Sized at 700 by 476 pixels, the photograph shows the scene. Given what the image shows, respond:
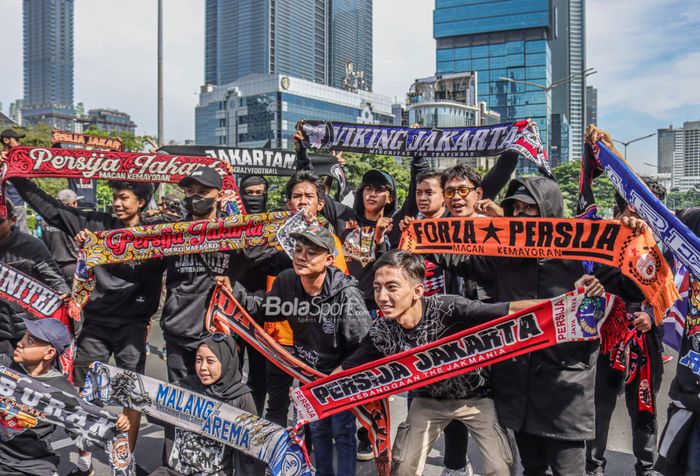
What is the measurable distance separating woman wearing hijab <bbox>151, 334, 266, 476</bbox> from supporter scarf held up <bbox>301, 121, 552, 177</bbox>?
306cm

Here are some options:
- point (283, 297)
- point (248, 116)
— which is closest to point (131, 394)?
point (283, 297)

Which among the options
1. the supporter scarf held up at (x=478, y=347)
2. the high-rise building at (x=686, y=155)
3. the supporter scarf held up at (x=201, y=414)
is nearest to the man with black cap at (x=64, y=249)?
the supporter scarf held up at (x=201, y=414)

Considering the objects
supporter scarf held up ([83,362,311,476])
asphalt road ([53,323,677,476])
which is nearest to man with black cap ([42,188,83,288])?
asphalt road ([53,323,677,476])

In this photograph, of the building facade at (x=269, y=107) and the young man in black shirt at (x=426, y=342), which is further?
the building facade at (x=269, y=107)

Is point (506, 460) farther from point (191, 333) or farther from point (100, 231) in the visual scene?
point (100, 231)

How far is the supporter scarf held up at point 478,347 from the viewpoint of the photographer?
324 cm

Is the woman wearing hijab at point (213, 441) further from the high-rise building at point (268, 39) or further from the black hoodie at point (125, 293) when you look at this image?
the high-rise building at point (268, 39)

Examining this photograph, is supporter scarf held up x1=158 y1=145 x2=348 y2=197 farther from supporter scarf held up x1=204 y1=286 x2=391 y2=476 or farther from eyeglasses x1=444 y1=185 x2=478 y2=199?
supporter scarf held up x1=204 y1=286 x2=391 y2=476

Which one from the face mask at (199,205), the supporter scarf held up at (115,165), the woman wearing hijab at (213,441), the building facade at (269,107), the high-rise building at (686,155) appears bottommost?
the woman wearing hijab at (213,441)

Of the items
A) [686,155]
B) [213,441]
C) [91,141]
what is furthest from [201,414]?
[686,155]

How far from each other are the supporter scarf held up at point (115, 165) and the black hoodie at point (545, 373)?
2.78 m

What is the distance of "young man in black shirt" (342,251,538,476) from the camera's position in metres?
3.46

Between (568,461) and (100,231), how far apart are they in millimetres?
3783

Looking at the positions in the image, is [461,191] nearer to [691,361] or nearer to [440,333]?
[440,333]
